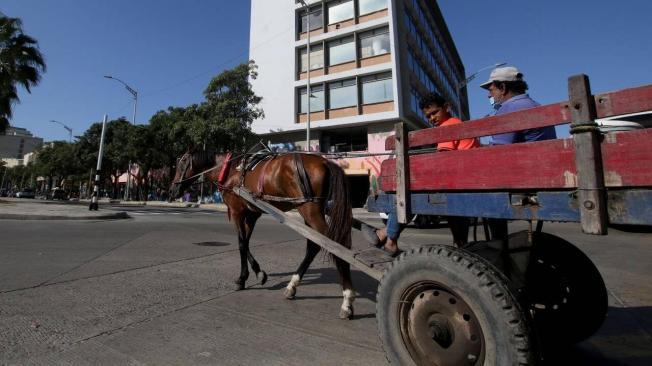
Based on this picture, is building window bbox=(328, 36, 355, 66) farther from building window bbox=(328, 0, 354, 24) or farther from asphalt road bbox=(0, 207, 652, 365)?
asphalt road bbox=(0, 207, 652, 365)

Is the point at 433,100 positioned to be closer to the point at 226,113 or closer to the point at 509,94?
the point at 509,94

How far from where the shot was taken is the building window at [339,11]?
2962 centimetres

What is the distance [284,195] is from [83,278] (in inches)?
119

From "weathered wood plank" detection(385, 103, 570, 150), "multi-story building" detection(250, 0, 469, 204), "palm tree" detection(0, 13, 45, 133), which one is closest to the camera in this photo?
"weathered wood plank" detection(385, 103, 570, 150)

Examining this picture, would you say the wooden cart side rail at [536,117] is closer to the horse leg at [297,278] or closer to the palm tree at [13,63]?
the horse leg at [297,278]

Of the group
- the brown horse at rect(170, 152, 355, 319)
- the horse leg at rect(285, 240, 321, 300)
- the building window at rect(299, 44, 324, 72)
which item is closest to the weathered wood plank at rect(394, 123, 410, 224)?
the brown horse at rect(170, 152, 355, 319)

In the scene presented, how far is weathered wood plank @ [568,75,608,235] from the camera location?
1.67 metres

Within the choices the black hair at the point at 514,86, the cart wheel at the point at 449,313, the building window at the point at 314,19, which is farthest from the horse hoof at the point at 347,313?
the building window at the point at 314,19

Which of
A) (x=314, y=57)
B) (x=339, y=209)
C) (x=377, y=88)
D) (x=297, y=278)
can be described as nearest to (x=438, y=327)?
(x=339, y=209)

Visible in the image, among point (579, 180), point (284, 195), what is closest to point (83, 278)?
point (284, 195)

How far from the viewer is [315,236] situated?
3.26m

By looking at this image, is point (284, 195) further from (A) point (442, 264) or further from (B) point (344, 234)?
(A) point (442, 264)

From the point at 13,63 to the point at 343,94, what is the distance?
68.5 ft

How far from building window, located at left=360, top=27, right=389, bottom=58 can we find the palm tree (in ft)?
70.3
